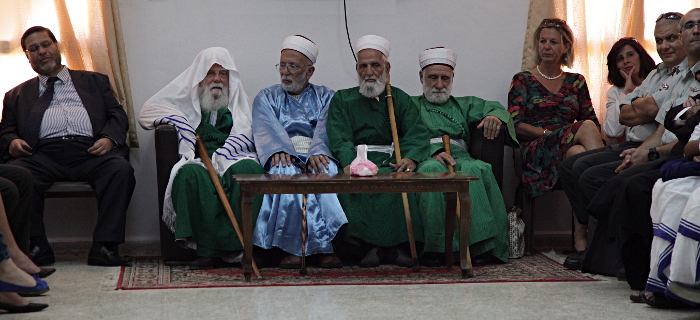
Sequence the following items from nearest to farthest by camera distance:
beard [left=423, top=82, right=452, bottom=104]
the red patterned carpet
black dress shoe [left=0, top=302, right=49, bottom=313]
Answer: black dress shoe [left=0, top=302, right=49, bottom=313] < the red patterned carpet < beard [left=423, top=82, right=452, bottom=104]

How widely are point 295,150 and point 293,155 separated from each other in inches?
6.0

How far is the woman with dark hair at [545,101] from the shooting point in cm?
498

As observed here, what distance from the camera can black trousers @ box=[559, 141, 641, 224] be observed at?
163 inches

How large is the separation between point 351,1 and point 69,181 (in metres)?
2.33

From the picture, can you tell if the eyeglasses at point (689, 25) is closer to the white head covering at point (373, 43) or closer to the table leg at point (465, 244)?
the table leg at point (465, 244)

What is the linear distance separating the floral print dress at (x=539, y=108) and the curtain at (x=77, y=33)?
272 centimetres

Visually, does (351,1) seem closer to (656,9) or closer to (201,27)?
(201,27)

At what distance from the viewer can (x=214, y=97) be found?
16.6 feet

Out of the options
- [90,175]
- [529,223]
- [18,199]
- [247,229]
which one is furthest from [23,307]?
[529,223]

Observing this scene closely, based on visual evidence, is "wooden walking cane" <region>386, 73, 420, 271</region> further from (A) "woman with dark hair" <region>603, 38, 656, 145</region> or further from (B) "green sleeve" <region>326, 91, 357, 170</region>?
(A) "woman with dark hair" <region>603, 38, 656, 145</region>

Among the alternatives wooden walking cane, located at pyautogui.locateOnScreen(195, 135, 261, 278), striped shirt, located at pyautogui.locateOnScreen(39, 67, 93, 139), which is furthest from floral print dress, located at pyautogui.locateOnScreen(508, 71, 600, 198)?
striped shirt, located at pyautogui.locateOnScreen(39, 67, 93, 139)

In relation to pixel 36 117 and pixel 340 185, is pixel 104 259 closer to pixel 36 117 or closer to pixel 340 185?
pixel 36 117

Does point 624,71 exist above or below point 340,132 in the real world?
above

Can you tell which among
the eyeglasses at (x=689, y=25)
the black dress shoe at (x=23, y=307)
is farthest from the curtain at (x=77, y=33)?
the eyeglasses at (x=689, y=25)
